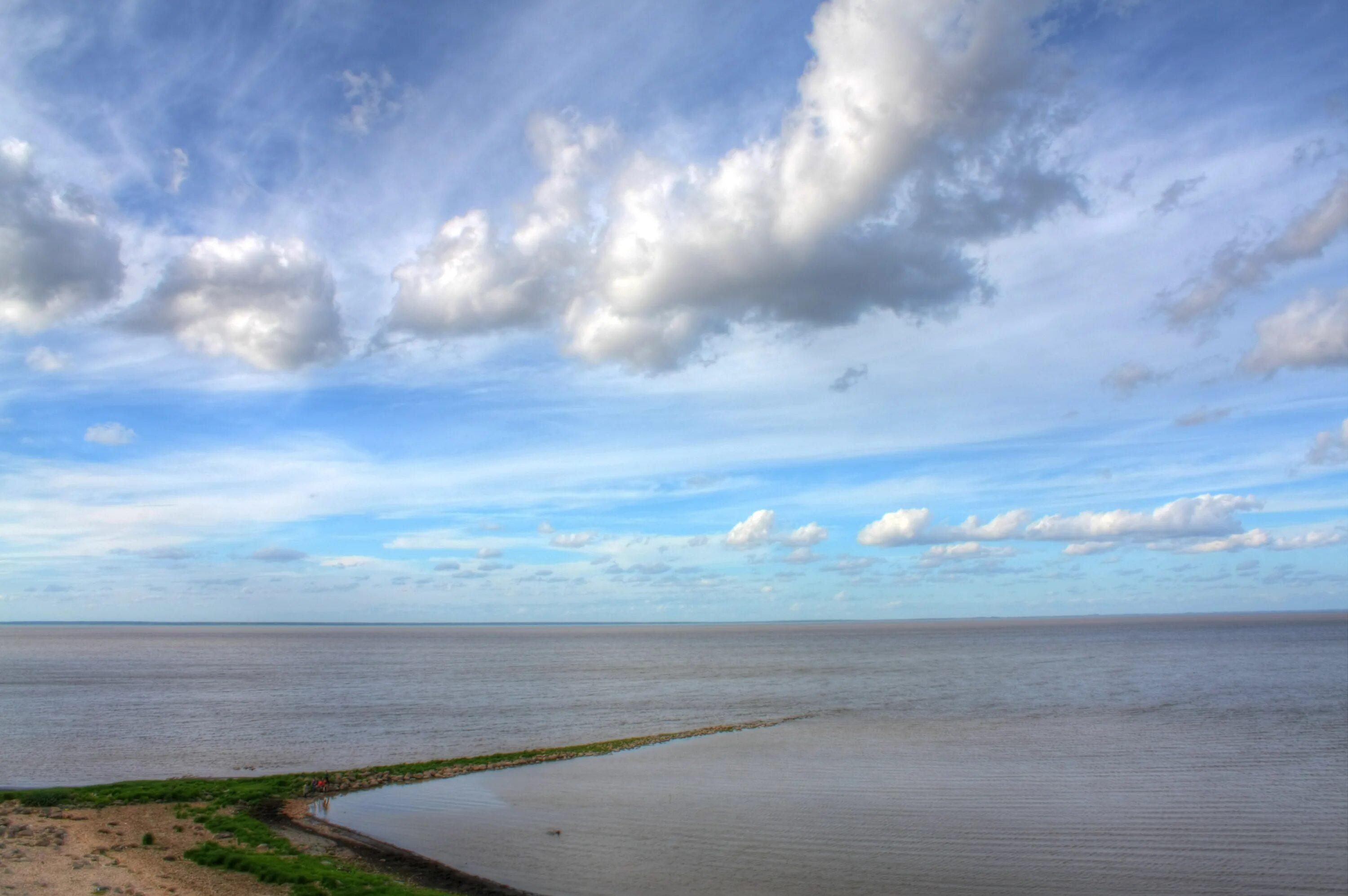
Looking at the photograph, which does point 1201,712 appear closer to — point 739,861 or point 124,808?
point 739,861

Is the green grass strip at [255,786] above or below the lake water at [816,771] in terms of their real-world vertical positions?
above

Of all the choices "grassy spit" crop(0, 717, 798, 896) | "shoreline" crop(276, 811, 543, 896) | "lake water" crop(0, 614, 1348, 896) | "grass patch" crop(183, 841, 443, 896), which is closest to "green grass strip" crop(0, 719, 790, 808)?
"grassy spit" crop(0, 717, 798, 896)

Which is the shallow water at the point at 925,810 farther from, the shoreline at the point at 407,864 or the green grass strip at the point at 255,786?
the green grass strip at the point at 255,786

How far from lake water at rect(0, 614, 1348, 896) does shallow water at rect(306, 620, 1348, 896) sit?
0.16m

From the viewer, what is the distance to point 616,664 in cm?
14075

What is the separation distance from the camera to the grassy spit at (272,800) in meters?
24.4

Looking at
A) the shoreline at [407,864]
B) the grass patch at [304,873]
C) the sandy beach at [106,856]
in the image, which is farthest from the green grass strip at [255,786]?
the grass patch at [304,873]

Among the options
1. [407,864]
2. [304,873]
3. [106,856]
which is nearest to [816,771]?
[407,864]

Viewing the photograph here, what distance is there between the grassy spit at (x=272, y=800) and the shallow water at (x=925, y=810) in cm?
225

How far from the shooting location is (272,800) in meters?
36.5

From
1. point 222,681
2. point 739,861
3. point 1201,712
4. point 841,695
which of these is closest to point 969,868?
point 739,861

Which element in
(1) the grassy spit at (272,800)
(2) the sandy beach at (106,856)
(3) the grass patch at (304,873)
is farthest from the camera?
(1) the grassy spit at (272,800)

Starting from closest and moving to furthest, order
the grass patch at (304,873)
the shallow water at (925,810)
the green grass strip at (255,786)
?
1. the grass patch at (304,873)
2. the shallow water at (925,810)
3. the green grass strip at (255,786)

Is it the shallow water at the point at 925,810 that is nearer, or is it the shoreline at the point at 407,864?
the shoreline at the point at 407,864
